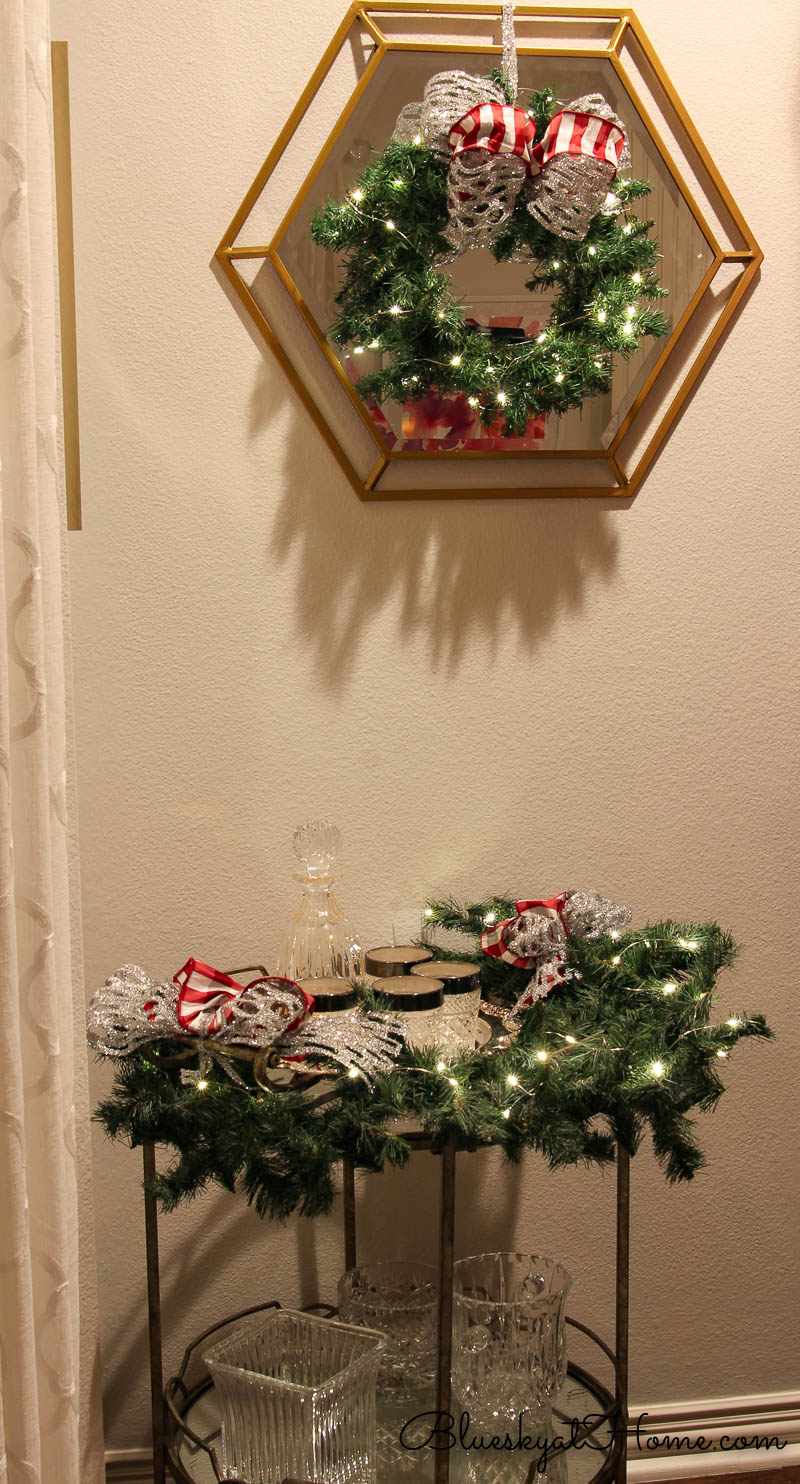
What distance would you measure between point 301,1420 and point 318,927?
50cm

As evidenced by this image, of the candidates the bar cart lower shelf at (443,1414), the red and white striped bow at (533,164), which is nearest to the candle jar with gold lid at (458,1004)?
the bar cart lower shelf at (443,1414)

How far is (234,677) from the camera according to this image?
146 cm

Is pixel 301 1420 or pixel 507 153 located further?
pixel 507 153

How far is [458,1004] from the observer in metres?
1.23

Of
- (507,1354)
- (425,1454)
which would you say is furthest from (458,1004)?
(425,1454)

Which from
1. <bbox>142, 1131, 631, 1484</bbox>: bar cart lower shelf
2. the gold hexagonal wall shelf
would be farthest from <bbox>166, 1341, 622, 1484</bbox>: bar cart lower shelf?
the gold hexagonal wall shelf

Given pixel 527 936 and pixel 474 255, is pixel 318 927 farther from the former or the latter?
pixel 474 255

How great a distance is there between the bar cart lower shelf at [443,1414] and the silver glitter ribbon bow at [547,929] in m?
0.23

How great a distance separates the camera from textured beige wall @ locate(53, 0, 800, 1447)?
141 centimetres

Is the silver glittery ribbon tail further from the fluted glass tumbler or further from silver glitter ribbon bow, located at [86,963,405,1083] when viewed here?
the fluted glass tumbler

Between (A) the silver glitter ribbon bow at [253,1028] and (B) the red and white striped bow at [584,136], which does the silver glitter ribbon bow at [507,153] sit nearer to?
(B) the red and white striped bow at [584,136]

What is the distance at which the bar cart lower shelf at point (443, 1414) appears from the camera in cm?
112

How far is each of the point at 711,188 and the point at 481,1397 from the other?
1499 mm

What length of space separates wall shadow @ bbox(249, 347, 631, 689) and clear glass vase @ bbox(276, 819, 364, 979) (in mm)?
233
